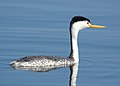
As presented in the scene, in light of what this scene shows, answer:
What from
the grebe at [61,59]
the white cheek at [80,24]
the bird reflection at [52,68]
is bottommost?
the bird reflection at [52,68]

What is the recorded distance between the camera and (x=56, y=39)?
19516 millimetres

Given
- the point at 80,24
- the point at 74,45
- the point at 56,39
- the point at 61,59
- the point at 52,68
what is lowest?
the point at 52,68

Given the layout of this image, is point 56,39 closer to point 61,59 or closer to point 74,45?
point 74,45

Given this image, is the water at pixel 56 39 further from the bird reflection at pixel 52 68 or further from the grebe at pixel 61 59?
the grebe at pixel 61 59

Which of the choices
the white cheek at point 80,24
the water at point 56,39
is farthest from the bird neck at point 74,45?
the water at point 56,39

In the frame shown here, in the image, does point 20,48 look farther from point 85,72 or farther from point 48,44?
point 85,72

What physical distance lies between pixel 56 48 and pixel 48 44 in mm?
373

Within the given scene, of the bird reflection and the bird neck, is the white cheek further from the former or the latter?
the bird reflection

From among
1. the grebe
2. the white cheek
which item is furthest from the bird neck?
the white cheek

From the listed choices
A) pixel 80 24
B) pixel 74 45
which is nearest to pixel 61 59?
pixel 74 45

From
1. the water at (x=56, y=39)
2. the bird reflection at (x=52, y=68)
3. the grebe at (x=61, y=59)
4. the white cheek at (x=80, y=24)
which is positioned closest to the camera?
the water at (x=56, y=39)

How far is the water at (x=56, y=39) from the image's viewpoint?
16062 mm

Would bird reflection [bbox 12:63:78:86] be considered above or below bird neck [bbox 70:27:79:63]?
below

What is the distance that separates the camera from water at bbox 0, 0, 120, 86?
52.7ft
